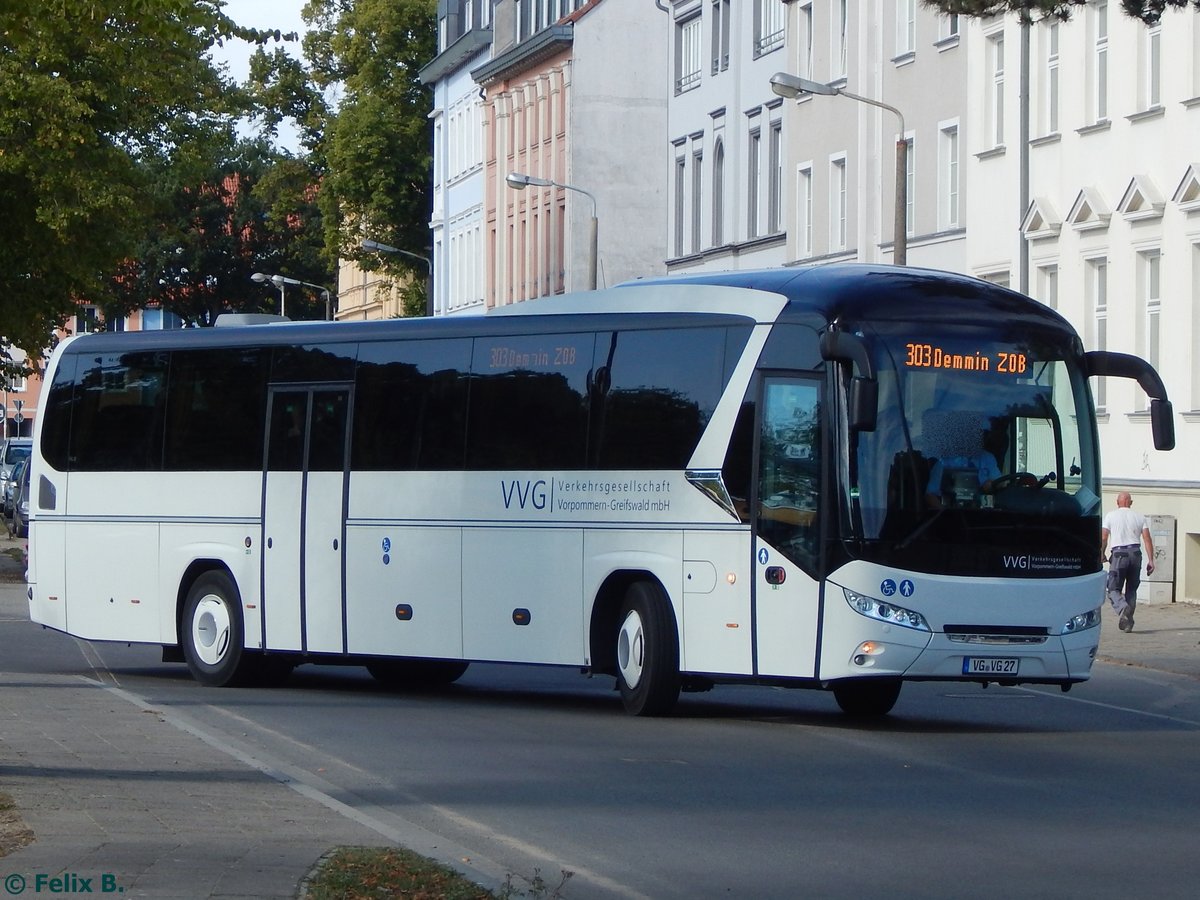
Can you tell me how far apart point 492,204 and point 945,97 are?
122 feet

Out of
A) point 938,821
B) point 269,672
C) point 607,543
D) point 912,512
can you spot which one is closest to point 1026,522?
point 912,512

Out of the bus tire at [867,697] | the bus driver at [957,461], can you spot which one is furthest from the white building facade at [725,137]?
the bus driver at [957,461]

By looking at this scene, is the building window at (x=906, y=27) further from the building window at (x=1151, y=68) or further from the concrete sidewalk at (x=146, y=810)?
the concrete sidewalk at (x=146, y=810)

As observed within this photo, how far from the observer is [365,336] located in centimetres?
1967

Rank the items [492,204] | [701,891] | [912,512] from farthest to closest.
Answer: [492,204]
[912,512]
[701,891]

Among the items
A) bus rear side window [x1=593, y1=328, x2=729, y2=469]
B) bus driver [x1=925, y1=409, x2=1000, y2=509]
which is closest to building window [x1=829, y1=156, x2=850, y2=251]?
bus rear side window [x1=593, y1=328, x2=729, y2=469]

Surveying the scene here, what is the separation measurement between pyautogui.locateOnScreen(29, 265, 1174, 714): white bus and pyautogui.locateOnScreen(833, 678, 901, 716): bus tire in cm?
3

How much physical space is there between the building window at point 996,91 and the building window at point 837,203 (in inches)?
283

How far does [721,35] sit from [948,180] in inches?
589

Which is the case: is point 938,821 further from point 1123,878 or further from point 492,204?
point 492,204

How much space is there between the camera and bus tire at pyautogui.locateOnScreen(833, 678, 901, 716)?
1772 cm

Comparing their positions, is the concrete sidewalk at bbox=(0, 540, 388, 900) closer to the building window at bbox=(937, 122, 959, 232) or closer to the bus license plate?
the bus license plate

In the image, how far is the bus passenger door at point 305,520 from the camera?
64.6ft
